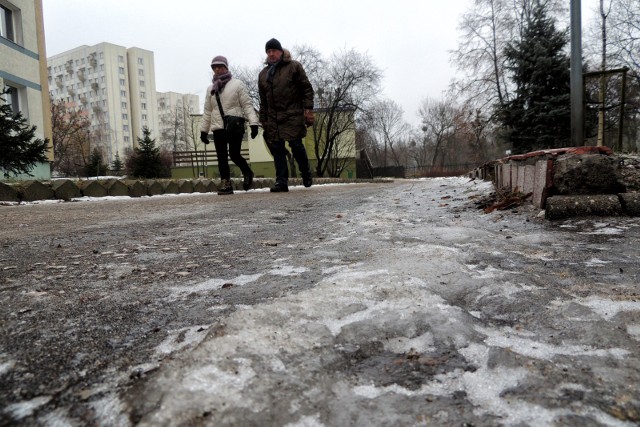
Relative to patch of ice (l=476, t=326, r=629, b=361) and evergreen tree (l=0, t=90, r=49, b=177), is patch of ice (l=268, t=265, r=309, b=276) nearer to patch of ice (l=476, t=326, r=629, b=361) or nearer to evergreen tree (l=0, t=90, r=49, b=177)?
patch of ice (l=476, t=326, r=629, b=361)

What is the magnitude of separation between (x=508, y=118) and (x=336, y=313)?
1921cm

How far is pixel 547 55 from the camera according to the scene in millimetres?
17125

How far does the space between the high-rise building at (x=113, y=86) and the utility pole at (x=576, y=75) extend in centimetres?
7748

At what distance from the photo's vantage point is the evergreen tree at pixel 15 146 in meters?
7.45

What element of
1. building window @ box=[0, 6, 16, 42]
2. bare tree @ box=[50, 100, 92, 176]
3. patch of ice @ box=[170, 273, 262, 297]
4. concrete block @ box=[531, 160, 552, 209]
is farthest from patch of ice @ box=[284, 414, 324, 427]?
bare tree @ box=[50, 100, 92, 176]

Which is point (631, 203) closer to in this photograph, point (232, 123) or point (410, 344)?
point (410, 344)

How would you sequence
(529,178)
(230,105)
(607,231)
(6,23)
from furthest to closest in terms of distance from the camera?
(6,23)
(230,105)
(529,178)
(607,231)

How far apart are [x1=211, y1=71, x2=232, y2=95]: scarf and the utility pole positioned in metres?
5.09

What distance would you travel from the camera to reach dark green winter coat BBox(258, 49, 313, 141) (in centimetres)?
605

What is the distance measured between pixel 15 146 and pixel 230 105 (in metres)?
4.77

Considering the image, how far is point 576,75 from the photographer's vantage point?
590 cm

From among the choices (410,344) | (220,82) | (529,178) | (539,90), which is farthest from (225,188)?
(539,90)

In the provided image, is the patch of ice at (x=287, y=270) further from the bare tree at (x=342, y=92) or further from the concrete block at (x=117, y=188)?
the bare tree at (x=342, y=92)

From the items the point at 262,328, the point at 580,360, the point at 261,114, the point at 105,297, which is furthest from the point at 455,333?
the point at 261,114
